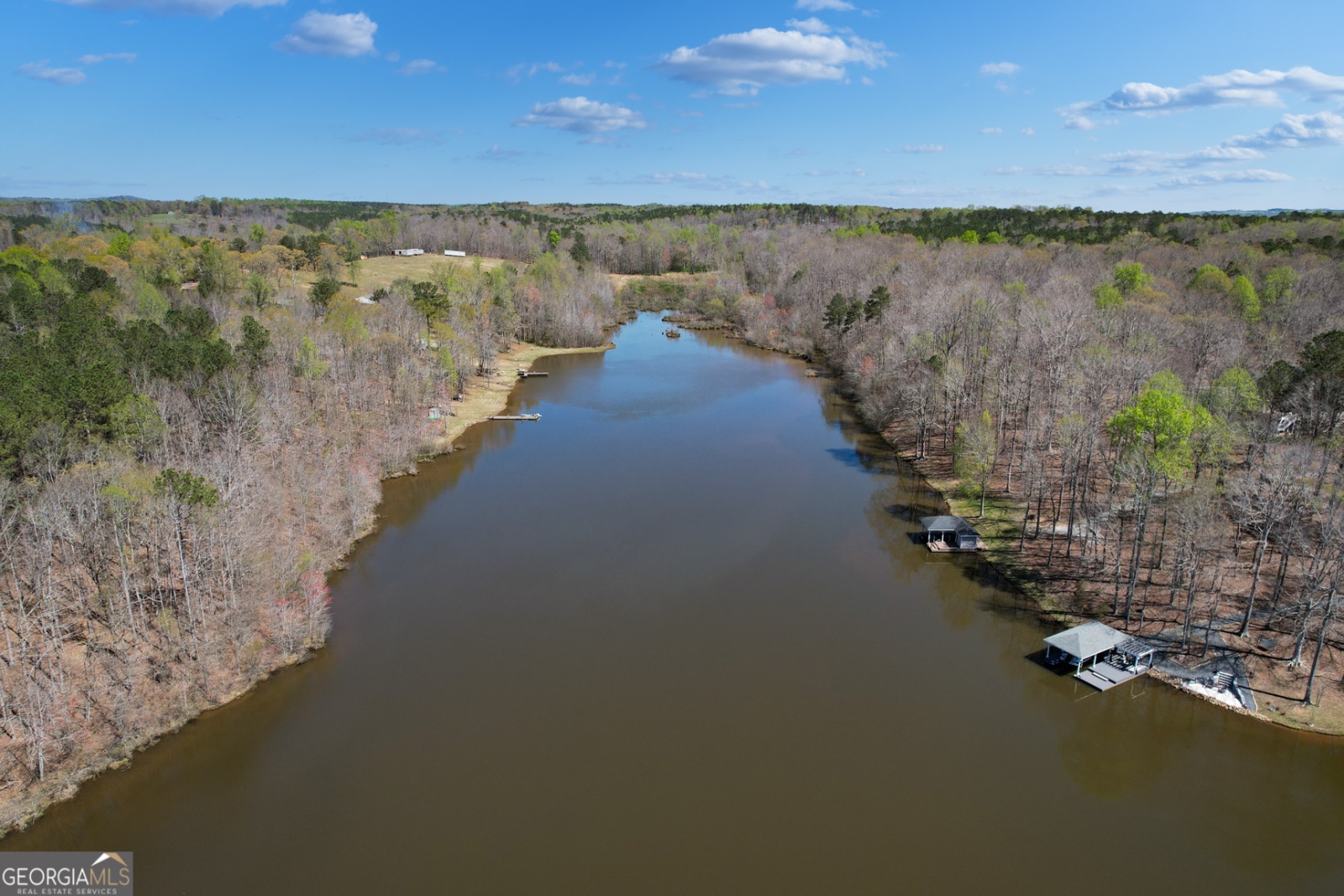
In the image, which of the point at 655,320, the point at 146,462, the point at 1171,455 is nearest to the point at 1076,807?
the point at 1171,455

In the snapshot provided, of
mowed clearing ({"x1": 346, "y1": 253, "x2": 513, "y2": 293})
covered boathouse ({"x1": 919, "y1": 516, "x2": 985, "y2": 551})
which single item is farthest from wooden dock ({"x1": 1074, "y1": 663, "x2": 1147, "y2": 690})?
mowed clearing ({"x1": 346, "y1": 253, "x2": 513, "y2": 293})

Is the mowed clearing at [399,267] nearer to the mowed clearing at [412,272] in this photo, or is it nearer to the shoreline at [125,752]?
the mowed clearing at [412,272]

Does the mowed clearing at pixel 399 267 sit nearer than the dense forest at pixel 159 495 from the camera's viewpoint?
No

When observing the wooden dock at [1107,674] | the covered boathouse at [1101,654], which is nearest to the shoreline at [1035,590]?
the wooden dock at [1107,674]

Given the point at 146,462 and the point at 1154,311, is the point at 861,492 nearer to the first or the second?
the point at 1154,311

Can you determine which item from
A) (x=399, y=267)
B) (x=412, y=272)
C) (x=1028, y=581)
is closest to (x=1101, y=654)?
(x=1028, y=581)
